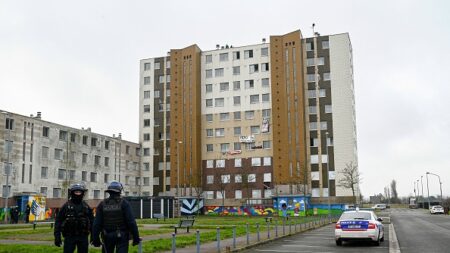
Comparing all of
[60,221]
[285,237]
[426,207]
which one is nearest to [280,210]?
[285,237]

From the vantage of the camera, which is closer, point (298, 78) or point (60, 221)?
point (60, 221)

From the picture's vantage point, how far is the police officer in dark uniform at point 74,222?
9359mm

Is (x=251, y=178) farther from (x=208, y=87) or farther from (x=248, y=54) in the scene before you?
(x=248, y=54)

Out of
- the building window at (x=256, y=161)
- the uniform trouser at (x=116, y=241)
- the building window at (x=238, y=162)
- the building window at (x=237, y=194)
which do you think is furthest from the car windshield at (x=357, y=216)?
the building window at (x=238, y=162)

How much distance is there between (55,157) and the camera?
197 ft

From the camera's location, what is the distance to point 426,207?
128250 mm

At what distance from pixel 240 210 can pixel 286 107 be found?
17816mm

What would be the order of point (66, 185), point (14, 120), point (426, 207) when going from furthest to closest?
point (426, 207), point (66, 185), point (14, 120)

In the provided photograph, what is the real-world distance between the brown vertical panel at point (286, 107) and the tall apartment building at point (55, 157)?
24733mm

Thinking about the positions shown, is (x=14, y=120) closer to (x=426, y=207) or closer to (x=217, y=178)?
(x=217, y=178)

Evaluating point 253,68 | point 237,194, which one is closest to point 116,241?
point 237,194

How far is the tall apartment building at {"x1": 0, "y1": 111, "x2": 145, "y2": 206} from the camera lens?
52625 mm

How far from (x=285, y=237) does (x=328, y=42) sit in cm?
5669

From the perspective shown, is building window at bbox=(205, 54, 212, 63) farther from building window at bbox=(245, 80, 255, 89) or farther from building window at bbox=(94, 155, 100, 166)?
building window at bbox=(94, 155, 100, 166)
